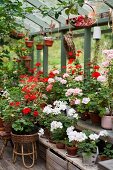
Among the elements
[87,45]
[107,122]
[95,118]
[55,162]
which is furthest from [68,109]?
[87,45]

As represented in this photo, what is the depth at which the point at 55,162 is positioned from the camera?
3.15m

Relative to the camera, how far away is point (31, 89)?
13.3 ft

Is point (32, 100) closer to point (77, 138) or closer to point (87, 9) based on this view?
point (77, 138)

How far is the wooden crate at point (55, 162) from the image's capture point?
9.93 feet

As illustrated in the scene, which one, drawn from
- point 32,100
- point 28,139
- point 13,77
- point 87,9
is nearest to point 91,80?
point 32,100

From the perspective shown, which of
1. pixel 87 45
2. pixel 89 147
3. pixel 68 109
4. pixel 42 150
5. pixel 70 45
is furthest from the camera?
pixel 87 45

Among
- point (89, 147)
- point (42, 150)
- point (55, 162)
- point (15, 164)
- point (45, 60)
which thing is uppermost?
point (45, 60)

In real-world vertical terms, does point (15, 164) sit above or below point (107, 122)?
below

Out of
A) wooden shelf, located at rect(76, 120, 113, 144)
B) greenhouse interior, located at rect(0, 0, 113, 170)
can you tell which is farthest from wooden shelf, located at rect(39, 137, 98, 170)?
wooden shelf, located at rect(76, 120, 113, 144)

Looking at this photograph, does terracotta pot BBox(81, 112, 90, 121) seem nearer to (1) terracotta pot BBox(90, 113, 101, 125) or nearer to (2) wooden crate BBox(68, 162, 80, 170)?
(1) terracotta pot BBox(90, 113, 101, 125)

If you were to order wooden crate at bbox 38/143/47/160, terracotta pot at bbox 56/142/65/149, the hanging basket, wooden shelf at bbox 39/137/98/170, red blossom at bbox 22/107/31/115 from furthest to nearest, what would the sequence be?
the hanging basket
wooden crate at bbox 38/143/47/160
red blossom at bbox 22/107/31/115
terracotta pot at bbox 56/142/65/149
wooden shelf at bbox 39/137/98/170

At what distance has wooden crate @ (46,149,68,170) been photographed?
3026mm

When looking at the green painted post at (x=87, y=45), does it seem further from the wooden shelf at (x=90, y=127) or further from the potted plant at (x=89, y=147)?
the potted plant at (x=89, y=147)

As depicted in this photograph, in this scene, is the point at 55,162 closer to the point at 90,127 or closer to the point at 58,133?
the point at 58,133
